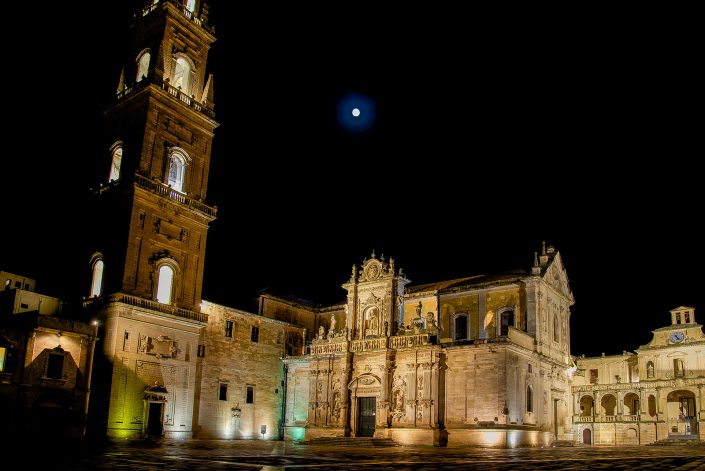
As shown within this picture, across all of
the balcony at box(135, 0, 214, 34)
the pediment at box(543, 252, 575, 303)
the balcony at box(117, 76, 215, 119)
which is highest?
the balcony at box(135, 0, 214, 34)

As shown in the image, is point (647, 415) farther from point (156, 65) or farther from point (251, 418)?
point (156, 65)

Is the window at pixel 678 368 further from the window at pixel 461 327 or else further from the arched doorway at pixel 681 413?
the window at pixel 461 327

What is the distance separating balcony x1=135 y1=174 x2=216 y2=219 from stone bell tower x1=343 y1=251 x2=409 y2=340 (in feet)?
39.6

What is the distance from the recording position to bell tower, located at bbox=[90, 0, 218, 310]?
40.5m

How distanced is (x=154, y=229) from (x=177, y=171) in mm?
5199

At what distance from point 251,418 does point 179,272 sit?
13411 millimetres

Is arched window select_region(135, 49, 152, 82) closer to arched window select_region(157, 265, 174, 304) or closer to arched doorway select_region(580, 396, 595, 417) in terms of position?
arched window select_region(157, 265, 174, 304)

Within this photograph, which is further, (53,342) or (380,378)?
(380,378)

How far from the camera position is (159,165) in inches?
1678

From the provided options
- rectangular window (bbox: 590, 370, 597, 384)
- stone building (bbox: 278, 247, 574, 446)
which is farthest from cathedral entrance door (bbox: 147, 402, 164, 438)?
rectangular window (bbox: 590, 370, 597, 384)

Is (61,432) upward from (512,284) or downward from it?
downward

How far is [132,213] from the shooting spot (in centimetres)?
4003

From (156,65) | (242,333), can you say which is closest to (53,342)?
(242,333)

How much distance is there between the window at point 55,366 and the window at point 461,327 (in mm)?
26750
